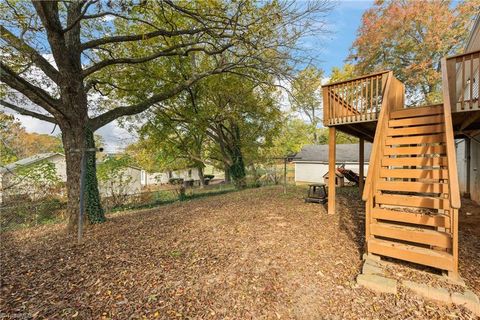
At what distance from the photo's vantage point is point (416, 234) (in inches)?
120

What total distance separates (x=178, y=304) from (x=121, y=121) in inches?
455

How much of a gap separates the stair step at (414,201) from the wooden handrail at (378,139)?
296 millimetres

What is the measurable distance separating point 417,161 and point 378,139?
69cm

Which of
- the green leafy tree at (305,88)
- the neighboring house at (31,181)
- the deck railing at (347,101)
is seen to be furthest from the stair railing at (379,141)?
the neighboring house at (31,181)

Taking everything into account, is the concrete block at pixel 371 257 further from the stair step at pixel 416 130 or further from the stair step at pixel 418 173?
the stair step at pixel 416 130

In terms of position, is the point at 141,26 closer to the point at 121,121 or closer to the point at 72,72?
the point at 72,72

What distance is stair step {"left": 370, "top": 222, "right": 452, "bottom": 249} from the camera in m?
2.90

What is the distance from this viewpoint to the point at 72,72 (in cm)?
491

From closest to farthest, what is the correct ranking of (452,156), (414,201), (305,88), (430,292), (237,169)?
(430,292) → (452,156) → (414,201) → (305,88) → (237,169)

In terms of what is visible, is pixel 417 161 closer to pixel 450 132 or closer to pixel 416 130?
pixel 450 132

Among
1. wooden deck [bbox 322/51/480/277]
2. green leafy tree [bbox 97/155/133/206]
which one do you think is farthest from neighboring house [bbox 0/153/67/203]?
wooden deck [bbox 322/51/480/277]

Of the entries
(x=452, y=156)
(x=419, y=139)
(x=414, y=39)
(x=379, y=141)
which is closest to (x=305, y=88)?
(x=379, y=141)

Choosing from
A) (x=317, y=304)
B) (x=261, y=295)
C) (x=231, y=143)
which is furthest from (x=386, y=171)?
(x=231, y=143)

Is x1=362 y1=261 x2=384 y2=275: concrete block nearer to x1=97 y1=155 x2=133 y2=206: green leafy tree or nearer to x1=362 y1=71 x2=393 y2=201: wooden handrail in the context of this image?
x1=362 y1=71 x2=393 y2=201: wooden handrail
